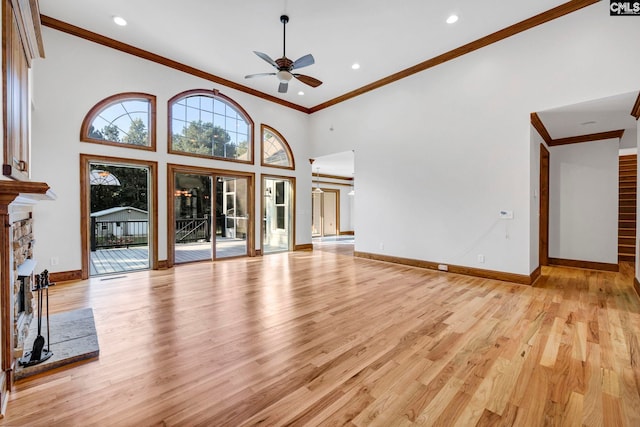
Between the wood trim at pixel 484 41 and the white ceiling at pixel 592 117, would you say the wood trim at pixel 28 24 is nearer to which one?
the wood trim at pixel 484 41

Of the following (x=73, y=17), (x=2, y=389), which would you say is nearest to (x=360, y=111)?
(x=73, y=17)

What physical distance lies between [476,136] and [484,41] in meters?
→ 1.58

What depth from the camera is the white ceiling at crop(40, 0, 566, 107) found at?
3936mm

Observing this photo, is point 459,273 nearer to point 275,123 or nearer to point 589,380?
point 589,380

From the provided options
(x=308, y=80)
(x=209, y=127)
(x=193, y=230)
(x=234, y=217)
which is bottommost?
(x=193, y=230)

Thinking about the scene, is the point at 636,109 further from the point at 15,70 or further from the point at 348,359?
the point at 15,70

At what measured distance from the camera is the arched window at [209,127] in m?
5.77

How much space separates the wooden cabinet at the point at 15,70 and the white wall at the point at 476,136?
5517 mm

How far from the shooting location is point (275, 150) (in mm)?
7492

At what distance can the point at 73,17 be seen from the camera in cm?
427

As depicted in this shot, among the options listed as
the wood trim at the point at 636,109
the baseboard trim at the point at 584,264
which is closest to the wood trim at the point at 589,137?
the wood trim at the point at 636,109

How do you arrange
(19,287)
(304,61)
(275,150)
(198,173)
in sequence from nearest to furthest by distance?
(19,287) < (304,61) < (198,173) < (275,150)

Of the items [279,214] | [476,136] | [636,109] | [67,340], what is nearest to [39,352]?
[67,340]

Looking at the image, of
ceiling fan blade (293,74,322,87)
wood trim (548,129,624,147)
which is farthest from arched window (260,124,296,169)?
wood trim (548,129,624,147)
